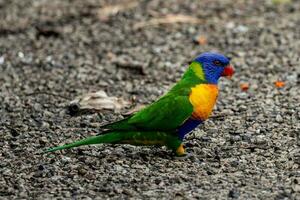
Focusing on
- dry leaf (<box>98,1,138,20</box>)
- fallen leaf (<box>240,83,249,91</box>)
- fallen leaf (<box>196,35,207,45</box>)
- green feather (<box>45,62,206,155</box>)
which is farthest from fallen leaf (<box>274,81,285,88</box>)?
dry leaf (<box>98,1,138,20</box>)

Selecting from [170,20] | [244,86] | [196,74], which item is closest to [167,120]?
[196,74]

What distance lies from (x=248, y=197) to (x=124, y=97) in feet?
7.53

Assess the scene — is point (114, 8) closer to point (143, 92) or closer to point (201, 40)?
point (201, 40)

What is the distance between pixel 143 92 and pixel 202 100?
1.78 meters

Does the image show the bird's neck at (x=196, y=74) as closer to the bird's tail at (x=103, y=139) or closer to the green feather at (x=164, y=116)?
the green feather at (x=164, y=116)

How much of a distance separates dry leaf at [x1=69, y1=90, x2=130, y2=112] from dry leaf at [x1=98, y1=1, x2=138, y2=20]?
8.67ft

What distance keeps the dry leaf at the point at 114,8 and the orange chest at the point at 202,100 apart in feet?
13.1

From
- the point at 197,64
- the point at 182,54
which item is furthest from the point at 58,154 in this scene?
the point at 182,54

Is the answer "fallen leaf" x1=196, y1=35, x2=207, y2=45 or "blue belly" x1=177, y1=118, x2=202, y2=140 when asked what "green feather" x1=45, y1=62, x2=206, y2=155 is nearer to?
"blue belly" x1=177, y1=118, x2=202, y2=140

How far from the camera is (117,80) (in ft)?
21.7

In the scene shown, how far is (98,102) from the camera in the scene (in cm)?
581

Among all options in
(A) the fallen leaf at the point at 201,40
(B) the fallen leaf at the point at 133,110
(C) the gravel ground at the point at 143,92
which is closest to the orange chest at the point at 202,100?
(C) the gravel ground at the point at 143,92

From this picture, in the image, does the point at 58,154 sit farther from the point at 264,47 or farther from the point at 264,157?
the point at 264,47

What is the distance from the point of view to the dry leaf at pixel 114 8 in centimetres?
854
